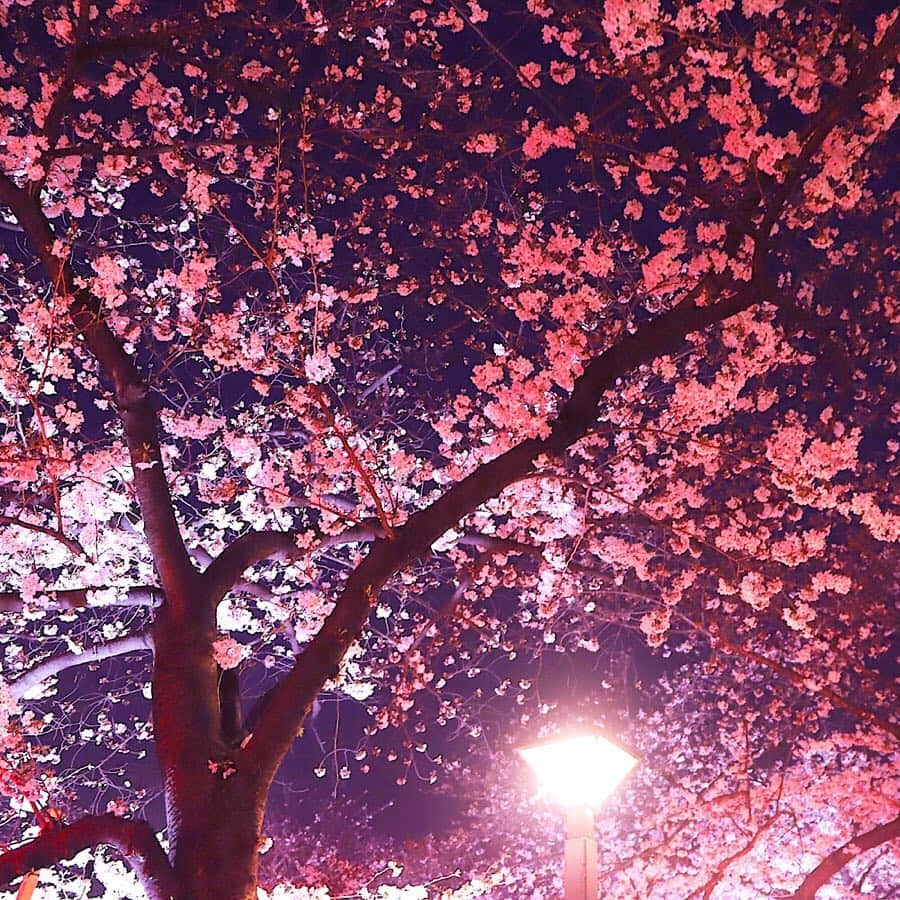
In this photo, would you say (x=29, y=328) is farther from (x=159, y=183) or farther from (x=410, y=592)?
(x=410, y=592)

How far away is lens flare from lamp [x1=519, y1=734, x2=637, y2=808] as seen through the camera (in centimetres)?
572

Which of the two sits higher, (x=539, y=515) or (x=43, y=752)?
(x=539, y=515)

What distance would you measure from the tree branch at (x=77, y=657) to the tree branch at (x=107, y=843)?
173 cm

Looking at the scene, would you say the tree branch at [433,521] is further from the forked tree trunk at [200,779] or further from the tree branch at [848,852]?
the tree branch at [848,852]

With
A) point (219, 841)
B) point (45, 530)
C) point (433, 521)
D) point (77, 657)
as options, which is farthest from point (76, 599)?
point (433, 521)

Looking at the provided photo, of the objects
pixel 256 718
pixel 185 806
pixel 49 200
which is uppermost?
pixel 49 200

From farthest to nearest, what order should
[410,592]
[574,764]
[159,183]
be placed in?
[410,592] → [159,183] → [574,764]

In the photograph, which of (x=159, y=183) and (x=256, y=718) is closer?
(x=256, y=718)

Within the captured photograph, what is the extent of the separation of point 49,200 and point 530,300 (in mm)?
4520

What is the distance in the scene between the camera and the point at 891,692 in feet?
39.1

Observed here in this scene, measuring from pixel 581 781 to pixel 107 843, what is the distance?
2.63 meters

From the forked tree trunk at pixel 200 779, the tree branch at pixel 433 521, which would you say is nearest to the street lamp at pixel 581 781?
the tree branch at pixel 433 521

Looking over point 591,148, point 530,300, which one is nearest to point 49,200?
point 530,300

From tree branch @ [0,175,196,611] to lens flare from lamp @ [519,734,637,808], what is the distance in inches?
95.4
